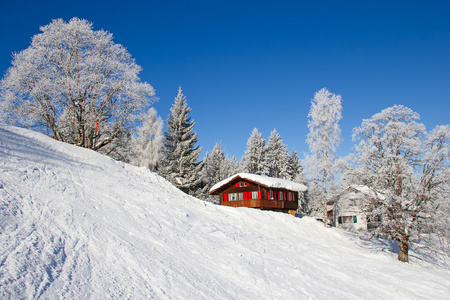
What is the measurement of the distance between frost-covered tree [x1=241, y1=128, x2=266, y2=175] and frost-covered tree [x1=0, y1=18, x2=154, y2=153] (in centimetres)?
2850

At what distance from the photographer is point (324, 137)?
2606 cm

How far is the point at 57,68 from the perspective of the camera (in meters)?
21.4

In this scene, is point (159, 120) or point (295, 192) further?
point (159, 120)

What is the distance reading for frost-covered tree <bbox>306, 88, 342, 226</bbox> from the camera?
2559cm

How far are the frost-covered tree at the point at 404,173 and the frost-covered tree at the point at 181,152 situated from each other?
2004cm

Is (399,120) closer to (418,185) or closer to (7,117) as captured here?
(418,185)

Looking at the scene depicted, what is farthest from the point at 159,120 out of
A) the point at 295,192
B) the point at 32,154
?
the point at 32,154

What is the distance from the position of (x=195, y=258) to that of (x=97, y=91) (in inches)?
695

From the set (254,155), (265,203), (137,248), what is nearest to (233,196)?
(265,203)

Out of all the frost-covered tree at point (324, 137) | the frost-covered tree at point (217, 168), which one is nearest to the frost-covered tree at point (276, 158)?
the frost-covered tree at point (217, 168)

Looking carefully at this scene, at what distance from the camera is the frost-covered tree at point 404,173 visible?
16.2m

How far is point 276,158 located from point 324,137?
24.5m

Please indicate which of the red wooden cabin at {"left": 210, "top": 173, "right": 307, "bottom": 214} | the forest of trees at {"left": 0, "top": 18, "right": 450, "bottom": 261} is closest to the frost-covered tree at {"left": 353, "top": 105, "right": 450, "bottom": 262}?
the forest of trees at {"left": 0, "top": 18, "right": 450, "bottom": 261}

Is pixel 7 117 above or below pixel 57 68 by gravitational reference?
below
